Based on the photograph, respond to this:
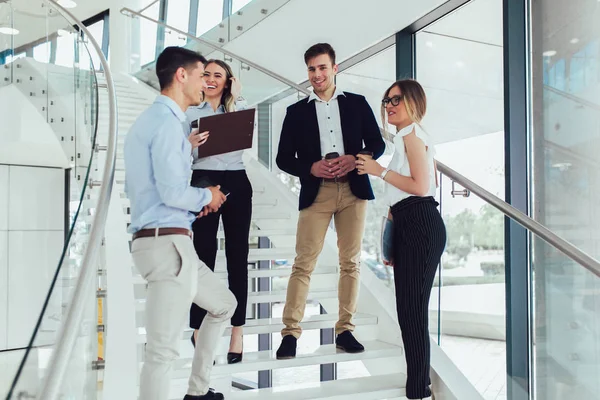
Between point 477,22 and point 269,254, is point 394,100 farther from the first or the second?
point 477,22

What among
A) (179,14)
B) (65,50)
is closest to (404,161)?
(65,50)

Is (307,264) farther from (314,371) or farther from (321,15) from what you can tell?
(314,371)

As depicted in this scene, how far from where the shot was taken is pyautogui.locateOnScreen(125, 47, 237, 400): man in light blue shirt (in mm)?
2166

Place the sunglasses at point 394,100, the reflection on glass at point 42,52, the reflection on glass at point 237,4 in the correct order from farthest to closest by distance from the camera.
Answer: the reflection on glass at point 237,4, the reflection on glass at point 42,52, the sunglasses at point 394,100

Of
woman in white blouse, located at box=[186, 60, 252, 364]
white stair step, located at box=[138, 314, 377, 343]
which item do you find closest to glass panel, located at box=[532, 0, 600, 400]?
white stair step, located at box=[138, 314, 377, 343]

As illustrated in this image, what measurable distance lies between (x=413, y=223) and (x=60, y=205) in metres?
9.46

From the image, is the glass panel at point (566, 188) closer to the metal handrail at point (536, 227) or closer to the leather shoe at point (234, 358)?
the metal handrail at point (536, 227)

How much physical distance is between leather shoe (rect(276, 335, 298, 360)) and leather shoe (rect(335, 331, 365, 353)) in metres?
0.28

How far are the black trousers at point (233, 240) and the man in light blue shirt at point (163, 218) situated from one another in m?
0.78

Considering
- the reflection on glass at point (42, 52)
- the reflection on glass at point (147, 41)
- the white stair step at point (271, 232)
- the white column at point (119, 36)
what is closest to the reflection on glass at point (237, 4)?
the reflection on glass at point (147, 41)

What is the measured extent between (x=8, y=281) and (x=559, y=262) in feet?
30.0

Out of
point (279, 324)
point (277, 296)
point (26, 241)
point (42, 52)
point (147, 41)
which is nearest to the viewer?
point (279, 324)

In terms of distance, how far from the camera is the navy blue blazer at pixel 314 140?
3221mm

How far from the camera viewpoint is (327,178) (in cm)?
319
